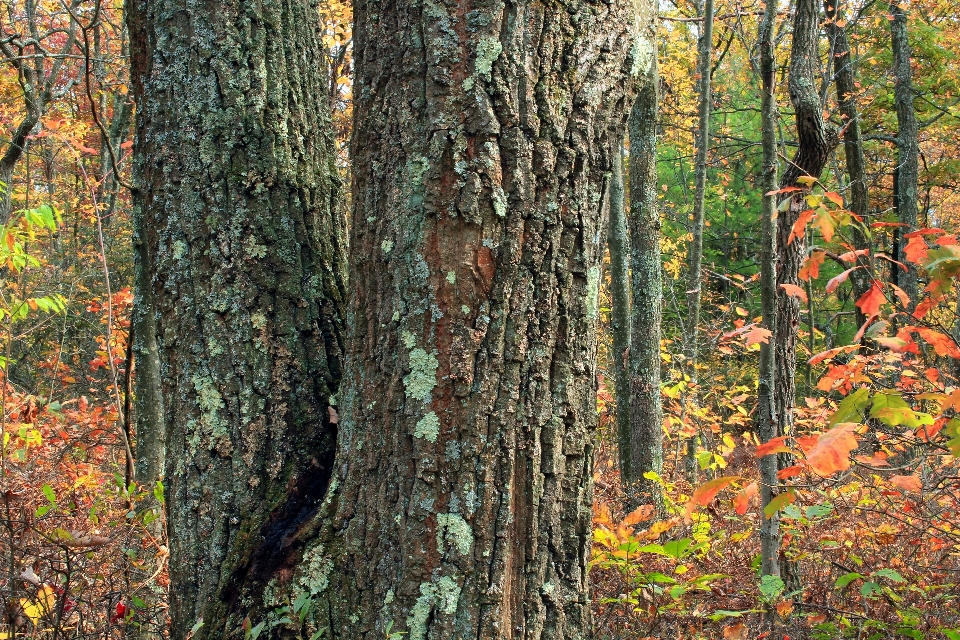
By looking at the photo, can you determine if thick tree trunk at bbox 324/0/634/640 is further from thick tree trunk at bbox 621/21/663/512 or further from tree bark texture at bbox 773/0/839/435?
thick tree trunk at bbox 621/21/663/512

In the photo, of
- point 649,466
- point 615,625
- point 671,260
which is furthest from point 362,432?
point 671,260

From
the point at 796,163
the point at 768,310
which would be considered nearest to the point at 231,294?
the point at 768,310

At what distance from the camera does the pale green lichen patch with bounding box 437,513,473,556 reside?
1.58m

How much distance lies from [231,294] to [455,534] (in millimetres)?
965

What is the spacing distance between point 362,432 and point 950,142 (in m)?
15.8

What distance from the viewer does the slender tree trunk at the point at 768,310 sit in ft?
12.1

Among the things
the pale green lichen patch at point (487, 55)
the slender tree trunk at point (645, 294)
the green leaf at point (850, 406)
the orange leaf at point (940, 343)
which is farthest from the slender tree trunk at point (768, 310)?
the pale green lichen patch at point (487, 55)

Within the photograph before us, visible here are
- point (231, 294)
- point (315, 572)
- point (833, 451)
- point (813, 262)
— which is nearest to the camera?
point (833, 451)

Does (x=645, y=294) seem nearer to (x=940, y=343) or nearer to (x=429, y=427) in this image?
(x=940, y=343)

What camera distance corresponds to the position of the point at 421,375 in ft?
5.30

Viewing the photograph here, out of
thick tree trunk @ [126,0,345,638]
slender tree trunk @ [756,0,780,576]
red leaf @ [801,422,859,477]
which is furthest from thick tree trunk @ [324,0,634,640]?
slender tree trunk @ [756,0,780,576]

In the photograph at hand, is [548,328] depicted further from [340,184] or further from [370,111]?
[340,184]

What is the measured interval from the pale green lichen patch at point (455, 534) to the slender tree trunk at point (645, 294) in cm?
443

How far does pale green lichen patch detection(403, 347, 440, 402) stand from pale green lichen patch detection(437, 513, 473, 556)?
0.93 feet
